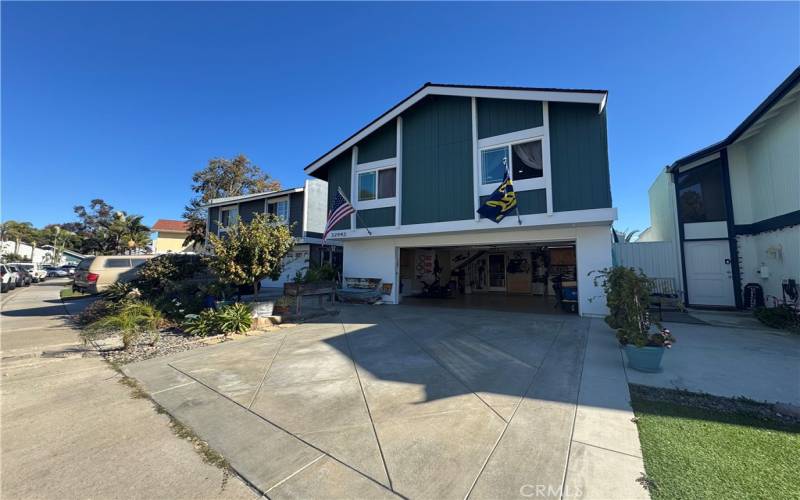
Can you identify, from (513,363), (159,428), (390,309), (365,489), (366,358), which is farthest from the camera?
(390,309)

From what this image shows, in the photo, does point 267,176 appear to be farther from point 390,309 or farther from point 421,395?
point 421,395

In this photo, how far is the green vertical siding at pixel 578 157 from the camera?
29.7 feet

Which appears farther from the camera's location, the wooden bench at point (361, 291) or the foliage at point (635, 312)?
the wooden bench at point (361, 291)

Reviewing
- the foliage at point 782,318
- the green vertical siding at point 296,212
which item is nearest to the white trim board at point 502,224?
the foliage at point 782,318

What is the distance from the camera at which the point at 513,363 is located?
5258mm

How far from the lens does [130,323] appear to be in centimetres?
661

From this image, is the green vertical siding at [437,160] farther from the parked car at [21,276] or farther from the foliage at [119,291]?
the parked car at [21,276]

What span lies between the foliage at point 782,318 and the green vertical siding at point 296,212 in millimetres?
17607

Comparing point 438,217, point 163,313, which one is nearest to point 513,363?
point 438,217

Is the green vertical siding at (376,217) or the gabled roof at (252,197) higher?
the gabled roof at (252,197)

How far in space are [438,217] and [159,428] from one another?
968 centimetres

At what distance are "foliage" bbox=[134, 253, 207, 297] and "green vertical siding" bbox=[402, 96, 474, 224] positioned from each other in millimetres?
8306

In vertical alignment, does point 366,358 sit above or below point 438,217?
below

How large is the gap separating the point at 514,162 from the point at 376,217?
5.73m
